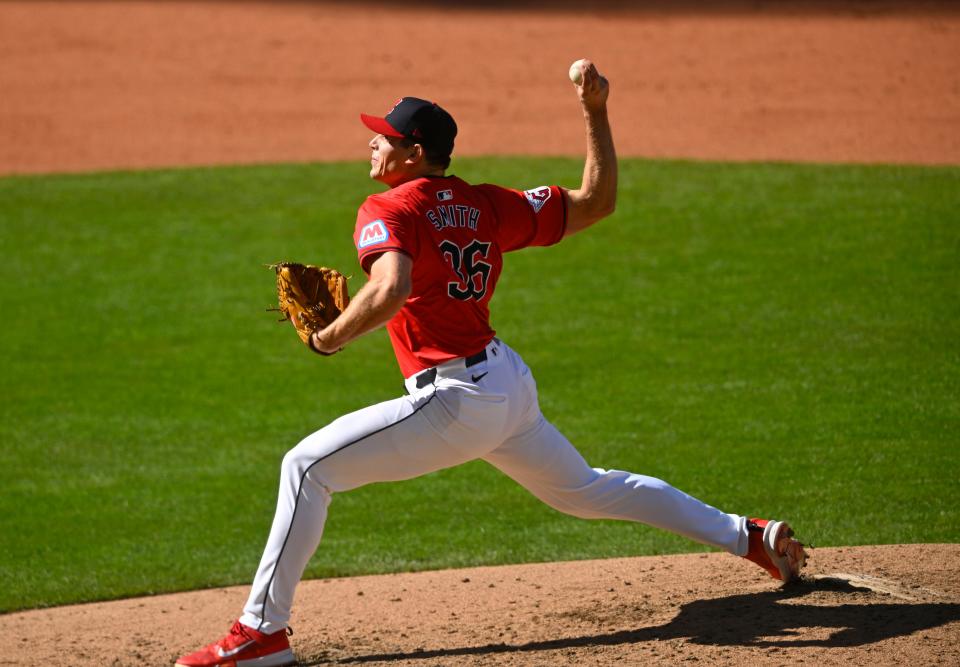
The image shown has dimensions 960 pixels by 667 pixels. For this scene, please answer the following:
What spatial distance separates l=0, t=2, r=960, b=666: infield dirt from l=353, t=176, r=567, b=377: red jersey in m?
1.00

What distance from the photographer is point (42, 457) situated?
6832mm

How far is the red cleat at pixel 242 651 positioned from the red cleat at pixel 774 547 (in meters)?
1.58

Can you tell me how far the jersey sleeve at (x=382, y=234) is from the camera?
3514 millimetres

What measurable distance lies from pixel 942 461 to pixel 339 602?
10.4 feet

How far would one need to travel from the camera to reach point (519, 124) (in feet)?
45.0

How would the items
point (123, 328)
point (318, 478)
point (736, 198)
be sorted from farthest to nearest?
point (736, 198) → point (123, 328) → point (318, 478)

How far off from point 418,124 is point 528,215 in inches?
19.1

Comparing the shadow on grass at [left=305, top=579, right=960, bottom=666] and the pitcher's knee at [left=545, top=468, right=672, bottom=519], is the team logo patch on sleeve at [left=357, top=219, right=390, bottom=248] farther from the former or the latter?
the shadow on grass at [left=305, top=579, right=960, bottom=666]

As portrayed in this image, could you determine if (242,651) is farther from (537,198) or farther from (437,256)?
(537,198)

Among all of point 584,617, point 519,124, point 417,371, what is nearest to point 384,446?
point 417,371

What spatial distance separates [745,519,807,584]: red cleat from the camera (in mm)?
4047

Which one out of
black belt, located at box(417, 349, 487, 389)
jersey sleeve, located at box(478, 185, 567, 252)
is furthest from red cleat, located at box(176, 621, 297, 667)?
jersey sleeve, located at box(478, 185, 567, 252)

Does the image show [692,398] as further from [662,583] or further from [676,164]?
[676,164]

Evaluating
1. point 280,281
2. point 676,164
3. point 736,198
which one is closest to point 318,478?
point 280,281
